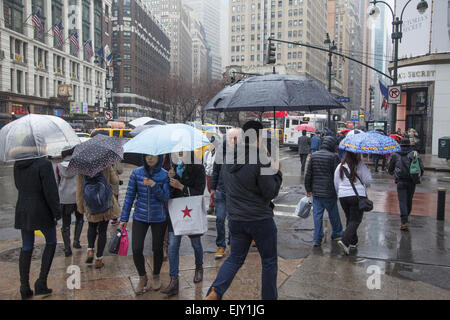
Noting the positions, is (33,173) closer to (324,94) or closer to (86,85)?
(324,94)

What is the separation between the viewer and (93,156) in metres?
5.07

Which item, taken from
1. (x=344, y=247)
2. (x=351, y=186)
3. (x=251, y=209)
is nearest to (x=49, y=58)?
(x=351, y=186)

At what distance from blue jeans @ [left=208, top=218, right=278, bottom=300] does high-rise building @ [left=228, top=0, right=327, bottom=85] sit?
4008 inches

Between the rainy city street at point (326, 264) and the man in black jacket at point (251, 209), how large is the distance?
72cm

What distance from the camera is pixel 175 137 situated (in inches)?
177

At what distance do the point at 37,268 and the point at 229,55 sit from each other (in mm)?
114568

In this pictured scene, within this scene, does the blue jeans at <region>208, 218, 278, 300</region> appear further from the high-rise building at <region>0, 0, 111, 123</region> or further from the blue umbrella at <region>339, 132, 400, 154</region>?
the high-rise building at <region>0, 0, 111, 123</region>

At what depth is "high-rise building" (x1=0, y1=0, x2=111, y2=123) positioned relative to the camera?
43156 millimetres

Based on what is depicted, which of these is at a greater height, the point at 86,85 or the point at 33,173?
the point at 86,85

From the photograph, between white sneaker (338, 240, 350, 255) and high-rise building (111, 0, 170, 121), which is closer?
white sneaker (338, 240, 350, 255)

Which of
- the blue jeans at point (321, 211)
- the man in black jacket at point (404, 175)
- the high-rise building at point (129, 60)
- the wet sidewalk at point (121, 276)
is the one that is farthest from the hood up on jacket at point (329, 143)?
the high-rise building at point (129, 60)

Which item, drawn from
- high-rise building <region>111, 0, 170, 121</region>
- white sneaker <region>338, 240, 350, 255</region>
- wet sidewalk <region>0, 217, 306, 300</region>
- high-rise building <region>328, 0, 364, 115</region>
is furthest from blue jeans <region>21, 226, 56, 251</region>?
high-rise building <region>328, 0, 364, 115</region>

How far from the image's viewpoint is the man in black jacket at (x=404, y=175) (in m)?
7.29
